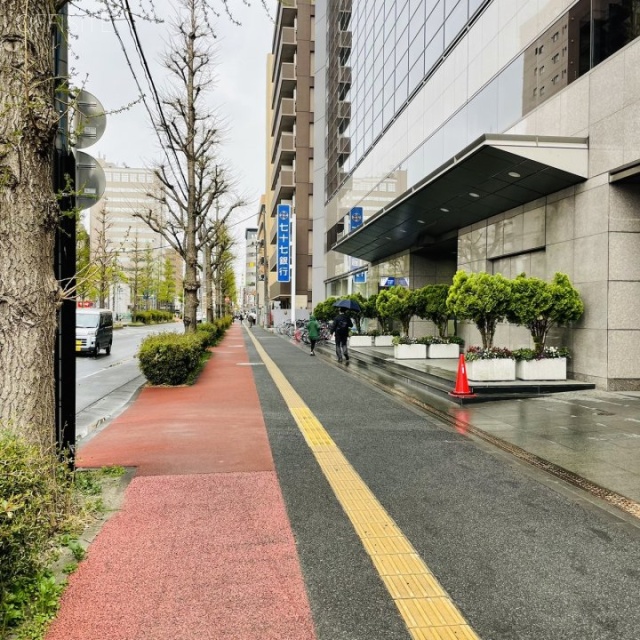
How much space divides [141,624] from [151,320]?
7400 centimetres

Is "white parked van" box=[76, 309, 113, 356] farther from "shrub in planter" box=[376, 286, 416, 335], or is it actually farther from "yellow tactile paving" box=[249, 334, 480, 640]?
"yellow tactile paving" box=[249, 334, 480, 640]

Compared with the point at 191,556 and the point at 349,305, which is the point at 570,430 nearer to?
the point at 191,556

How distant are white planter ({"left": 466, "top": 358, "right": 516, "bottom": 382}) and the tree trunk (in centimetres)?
879

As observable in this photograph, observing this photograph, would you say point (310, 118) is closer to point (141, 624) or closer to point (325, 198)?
point (325, 198)

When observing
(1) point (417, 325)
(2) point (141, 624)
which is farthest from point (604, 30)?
(1) point (417, 325)

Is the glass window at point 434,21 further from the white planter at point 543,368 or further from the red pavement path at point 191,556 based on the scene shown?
the red pavement path at point 191,556

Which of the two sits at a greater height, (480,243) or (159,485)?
(480,243)

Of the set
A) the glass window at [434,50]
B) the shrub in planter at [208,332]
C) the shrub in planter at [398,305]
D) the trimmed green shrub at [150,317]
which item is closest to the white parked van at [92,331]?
the shrub in planter at [208,332]

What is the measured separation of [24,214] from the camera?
11.9ft

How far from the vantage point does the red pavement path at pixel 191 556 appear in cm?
270

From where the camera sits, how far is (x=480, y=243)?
1644 centimetres

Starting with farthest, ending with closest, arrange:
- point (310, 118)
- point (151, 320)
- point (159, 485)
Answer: point (151, 320)
point (310, 118)
point (159, 485)

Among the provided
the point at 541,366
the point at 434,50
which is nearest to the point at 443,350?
the point at 541,366

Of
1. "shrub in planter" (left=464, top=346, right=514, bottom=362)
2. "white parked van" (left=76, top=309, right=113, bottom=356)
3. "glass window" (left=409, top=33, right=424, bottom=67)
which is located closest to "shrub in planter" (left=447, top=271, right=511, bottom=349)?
"shrub in planter" (left=464, top=346, right=514, bottom=362)
